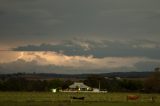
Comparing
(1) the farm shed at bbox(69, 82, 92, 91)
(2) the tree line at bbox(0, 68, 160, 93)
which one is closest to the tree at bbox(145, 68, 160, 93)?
(2) the tree line at bbox(0, 68, 160, 93)

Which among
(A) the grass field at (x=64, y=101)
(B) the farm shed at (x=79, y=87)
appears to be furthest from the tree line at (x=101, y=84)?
(A) the grass field at (x=64, y=101)

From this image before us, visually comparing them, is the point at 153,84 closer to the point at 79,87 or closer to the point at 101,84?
the point at 101,84

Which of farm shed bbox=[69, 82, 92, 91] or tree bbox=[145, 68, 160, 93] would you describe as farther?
farm shed bbox=[69, 82, 92, 91]

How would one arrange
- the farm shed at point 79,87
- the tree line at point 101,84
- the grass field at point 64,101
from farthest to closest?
1. the farm shed at point 79,87
2. the tree line at point 101,84
3. the grass field at point 64,101

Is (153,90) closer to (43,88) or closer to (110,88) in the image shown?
(110,88)

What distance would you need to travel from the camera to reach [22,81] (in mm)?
149375

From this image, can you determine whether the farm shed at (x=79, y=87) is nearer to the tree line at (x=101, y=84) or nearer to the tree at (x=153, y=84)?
the tree line at (x=101, y=84)

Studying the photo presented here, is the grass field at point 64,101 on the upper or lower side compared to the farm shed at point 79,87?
lower

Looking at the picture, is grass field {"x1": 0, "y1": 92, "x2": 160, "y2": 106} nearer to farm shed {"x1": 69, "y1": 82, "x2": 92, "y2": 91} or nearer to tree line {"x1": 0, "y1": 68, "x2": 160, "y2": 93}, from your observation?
tree line {"x1": 0, "y1": 68, "x2": 160, "y2": 93}

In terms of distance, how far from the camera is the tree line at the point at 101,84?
13788 centimetres

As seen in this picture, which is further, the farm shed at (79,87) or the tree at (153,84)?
the farm shed at (79,87)

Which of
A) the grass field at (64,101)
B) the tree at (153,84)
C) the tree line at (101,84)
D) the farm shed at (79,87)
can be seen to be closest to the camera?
the grass field at (64,101)

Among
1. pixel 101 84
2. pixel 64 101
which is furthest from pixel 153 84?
pixel 64 101

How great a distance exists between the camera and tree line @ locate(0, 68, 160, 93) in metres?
138
